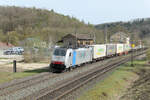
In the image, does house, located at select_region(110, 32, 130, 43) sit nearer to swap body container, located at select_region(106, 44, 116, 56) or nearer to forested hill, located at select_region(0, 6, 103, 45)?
forested hill, located at select_region(0, 6, 103, 45)

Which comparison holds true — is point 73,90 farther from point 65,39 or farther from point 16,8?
point 16,8

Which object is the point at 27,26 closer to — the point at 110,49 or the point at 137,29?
the point at 137,29

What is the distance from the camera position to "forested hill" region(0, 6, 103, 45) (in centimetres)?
7306

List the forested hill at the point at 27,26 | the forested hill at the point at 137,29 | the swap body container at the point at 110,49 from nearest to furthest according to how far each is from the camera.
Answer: the swap body container at the point at 110,49 < the forested hill at the point at 137,29 < the forested hill at the point at 27,26

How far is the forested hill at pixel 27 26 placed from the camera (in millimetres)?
73062

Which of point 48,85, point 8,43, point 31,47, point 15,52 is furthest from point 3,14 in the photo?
point 48,85

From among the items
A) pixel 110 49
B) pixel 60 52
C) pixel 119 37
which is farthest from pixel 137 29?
pixel 60 52

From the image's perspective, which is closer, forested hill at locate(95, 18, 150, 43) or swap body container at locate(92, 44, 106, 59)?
swap body container at locate(92, 44, 106, 59)

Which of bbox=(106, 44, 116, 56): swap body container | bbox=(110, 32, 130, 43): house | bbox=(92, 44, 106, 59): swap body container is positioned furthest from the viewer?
bbox=(110, 32, 130, 43): house

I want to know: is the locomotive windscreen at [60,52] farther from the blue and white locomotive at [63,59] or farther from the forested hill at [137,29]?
the forested hill at [137,29]

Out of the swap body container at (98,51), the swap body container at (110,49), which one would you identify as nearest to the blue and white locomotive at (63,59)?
the swap body container at (98,51)

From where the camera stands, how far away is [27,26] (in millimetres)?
83750

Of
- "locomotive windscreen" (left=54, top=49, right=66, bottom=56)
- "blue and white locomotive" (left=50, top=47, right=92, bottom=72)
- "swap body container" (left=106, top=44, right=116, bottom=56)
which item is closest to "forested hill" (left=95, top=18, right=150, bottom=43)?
"swap body container" (left=106, top=44, right=116, bottom=56)

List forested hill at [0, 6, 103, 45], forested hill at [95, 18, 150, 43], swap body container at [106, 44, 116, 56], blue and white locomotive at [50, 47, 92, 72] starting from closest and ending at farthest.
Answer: blue and white locomotive at [50, 47, 92, 72]
swap body container at [106, 44, 116, 56]
forested hill at [95, 18, 150, 43]
forested hill at [0, 6, 103, 45]
